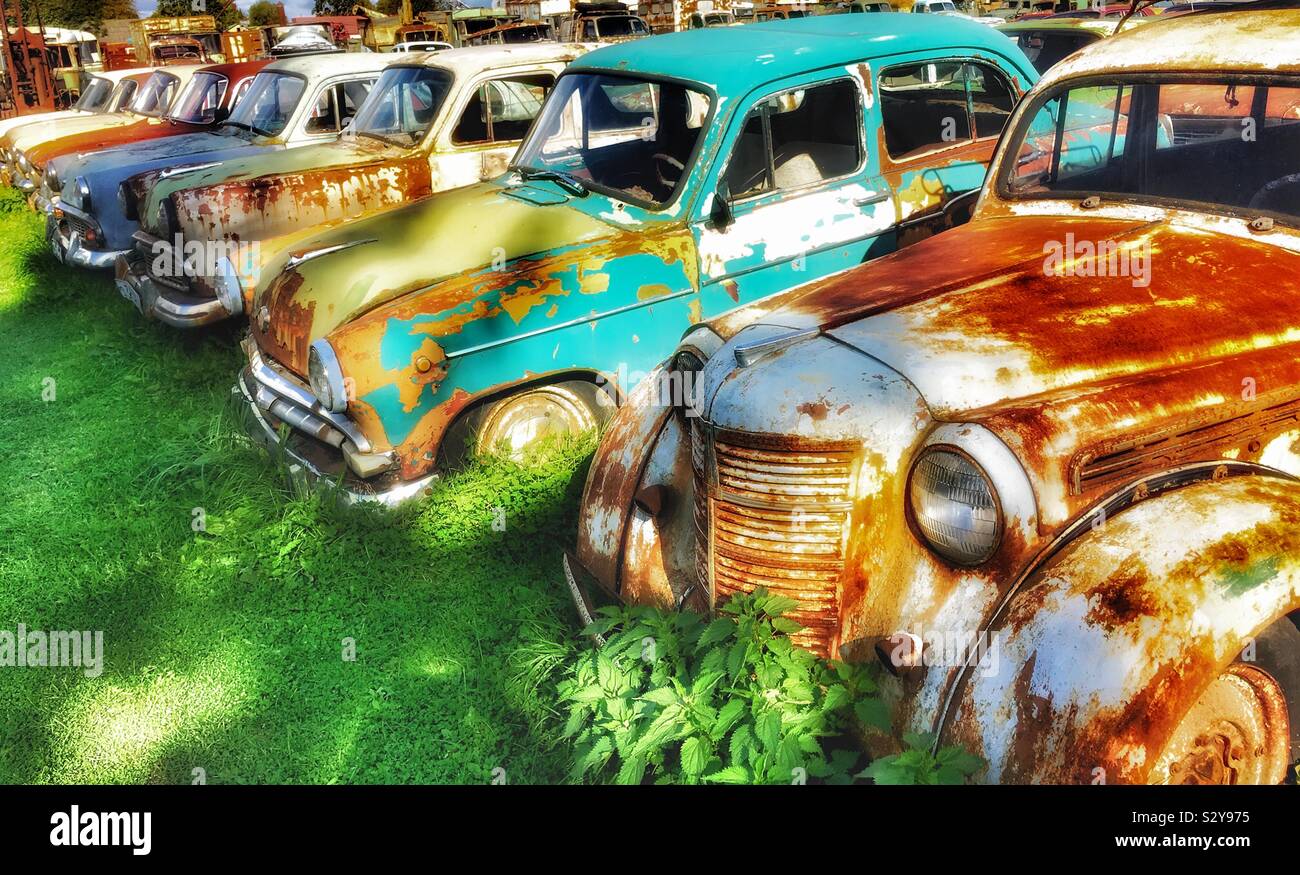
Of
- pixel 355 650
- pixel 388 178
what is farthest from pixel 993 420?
pixel 388 178

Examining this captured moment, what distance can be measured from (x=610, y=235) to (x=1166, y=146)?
207 centimetres

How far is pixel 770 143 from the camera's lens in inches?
169

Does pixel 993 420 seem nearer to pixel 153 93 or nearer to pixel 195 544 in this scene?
pixel 195 544

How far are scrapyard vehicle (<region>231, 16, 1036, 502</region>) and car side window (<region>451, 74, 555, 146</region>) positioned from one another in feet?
4.42

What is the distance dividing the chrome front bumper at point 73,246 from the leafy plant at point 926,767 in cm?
737

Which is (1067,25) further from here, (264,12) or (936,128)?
(264,12)

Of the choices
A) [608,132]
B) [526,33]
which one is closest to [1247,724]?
[608,132]

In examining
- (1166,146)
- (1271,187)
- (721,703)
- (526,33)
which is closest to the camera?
(721,703)

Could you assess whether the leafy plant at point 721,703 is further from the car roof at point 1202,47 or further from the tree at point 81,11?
the tree at point 81,11

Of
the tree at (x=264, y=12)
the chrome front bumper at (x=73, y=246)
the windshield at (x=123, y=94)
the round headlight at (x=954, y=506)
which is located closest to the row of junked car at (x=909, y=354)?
the round headlight at (x=954, y=506)

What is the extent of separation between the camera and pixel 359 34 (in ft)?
92.9

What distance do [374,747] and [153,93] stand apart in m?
10.0

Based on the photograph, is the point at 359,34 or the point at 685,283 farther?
the point at 359,34

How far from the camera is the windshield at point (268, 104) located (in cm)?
772
